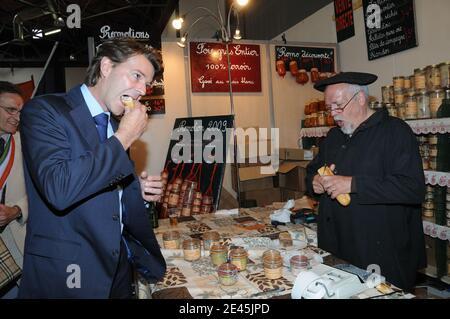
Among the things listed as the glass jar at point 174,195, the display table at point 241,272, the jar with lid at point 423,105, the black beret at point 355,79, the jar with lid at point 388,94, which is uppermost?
the jar with lid at point 388,94

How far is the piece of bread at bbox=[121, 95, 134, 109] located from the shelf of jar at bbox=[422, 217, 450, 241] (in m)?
2.82

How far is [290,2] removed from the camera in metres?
5.88

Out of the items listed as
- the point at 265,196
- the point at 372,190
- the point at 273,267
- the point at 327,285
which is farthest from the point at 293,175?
the point at 327,285

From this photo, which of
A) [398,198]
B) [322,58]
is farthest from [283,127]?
[398,198]

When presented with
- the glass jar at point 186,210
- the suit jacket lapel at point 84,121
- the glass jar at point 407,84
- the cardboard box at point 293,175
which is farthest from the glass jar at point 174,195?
the glass jar at point 407,84

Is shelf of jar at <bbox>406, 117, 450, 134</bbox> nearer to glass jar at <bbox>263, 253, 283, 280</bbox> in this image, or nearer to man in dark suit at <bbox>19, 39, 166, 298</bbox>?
glass jar at <bbox>263, 253, 283, 280</bbox>

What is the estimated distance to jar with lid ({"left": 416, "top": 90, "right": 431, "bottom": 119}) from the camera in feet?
9.78

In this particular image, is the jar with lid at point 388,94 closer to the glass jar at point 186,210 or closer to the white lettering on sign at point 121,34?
the glass jar at point 186,210

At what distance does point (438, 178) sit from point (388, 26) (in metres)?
2.08

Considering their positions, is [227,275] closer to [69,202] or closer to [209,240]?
[209,240]

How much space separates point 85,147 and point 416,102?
2935 mm

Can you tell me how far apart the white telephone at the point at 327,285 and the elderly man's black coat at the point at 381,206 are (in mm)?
638

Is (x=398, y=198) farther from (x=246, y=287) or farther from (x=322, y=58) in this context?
(x=322, y=58)

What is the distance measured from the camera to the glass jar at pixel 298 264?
1483 millimetres
